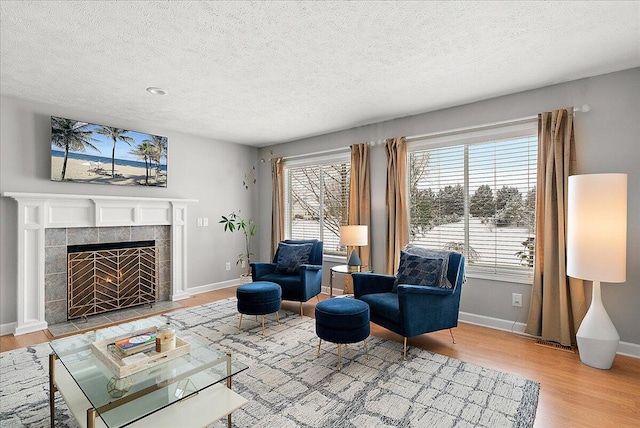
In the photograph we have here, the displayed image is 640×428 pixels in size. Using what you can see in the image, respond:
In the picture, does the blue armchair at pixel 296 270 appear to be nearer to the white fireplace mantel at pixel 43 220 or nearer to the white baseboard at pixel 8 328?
the white fireplace mantel at pixel 43 220

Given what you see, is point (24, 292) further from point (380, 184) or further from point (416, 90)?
point (416, 90)

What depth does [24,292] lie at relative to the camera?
357 cm

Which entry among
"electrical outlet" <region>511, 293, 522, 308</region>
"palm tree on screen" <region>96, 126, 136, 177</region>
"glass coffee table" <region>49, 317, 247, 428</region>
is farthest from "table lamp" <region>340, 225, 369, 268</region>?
"palm tree on screen" <region>96, 126, 136, 177</region>

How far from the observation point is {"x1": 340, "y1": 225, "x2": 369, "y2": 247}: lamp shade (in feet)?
13.4

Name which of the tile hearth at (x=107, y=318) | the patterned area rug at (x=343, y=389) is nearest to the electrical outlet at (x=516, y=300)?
the patterned area rug at (x=343, y=389)

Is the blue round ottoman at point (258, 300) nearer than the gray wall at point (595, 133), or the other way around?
the gray wall at point (595, 133)

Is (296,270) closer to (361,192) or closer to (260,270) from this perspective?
(260,270)

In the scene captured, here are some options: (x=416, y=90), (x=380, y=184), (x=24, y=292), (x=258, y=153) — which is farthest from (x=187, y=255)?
(x=416, y=90)

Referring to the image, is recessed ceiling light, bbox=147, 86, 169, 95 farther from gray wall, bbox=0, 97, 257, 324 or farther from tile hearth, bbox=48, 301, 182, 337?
tile hearth, bbox=48, 301, 182, 337

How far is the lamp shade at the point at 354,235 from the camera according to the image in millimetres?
4090

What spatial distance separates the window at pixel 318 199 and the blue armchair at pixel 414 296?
67.1 inches

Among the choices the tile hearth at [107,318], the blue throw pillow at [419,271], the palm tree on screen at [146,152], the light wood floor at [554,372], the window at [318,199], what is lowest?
the light wood floor at [554,372]

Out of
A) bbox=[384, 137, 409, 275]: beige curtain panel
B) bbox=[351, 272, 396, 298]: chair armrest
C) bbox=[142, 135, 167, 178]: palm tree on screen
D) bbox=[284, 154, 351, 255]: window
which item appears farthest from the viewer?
bbox=[284, 154, 351, 255]: window

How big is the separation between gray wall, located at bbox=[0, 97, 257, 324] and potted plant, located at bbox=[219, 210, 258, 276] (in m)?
0.11
